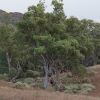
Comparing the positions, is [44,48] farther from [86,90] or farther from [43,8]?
[86,90]

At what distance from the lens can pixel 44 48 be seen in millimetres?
20016

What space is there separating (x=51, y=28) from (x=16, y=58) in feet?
43.9

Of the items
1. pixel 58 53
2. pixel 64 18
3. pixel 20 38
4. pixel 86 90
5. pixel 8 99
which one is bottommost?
pixel 86 90

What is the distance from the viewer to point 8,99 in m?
8.80

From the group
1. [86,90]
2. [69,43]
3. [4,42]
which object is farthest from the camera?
[4,42]

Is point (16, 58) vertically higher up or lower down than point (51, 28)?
lower down

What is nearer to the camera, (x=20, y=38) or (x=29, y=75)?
(x=20, y=38)

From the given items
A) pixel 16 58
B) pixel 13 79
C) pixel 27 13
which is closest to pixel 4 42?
pixel 16 58

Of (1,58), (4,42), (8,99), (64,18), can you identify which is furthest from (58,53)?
(1,58)

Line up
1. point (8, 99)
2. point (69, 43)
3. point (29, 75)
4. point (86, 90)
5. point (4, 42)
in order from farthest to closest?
point (29, 75) → point (4, 42) → point (86, 90) → point (69, 43) → point (8, 99)

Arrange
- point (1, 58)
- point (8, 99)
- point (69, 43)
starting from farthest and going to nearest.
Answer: point (1, 58) → point (69, 43) → point (8, 99)

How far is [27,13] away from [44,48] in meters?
3.62

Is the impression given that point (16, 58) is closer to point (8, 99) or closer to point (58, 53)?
point (58, 53)

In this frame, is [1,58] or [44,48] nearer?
[44,48]
